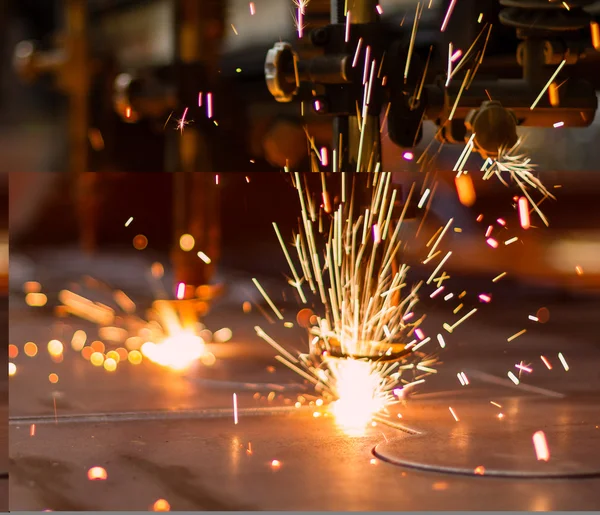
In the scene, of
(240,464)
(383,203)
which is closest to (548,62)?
(383,203)

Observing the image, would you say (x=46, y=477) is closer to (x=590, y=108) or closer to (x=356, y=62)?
(x=356, y=62)

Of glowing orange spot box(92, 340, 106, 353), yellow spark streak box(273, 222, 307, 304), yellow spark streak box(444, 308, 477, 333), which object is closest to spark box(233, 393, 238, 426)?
glowing orange spot box(92, 340, 106, 353)

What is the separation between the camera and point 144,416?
3998 millimetres

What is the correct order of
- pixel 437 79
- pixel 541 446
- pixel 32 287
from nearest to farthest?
pixel 541 446
pixel 437 79
pixel 32 287

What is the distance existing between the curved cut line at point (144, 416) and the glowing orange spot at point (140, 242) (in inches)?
252

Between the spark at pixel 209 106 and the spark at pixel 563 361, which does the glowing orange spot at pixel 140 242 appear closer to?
the spark at pixel 209 106

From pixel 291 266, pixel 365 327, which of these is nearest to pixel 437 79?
pixel 365 327

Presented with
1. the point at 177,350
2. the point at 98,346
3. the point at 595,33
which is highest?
the point at 595,33

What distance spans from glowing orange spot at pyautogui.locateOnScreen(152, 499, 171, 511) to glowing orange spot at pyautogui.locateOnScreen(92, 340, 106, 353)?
2.57m

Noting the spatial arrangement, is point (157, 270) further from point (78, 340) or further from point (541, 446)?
point (541, 446)

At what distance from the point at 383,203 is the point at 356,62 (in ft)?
1.79

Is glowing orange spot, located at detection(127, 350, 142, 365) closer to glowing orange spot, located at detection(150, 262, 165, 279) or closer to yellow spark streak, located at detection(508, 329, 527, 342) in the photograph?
yellow spark streak, located at detection(508, 329, 527, 342)

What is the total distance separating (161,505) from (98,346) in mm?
2745

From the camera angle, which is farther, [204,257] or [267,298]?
[267,298]
